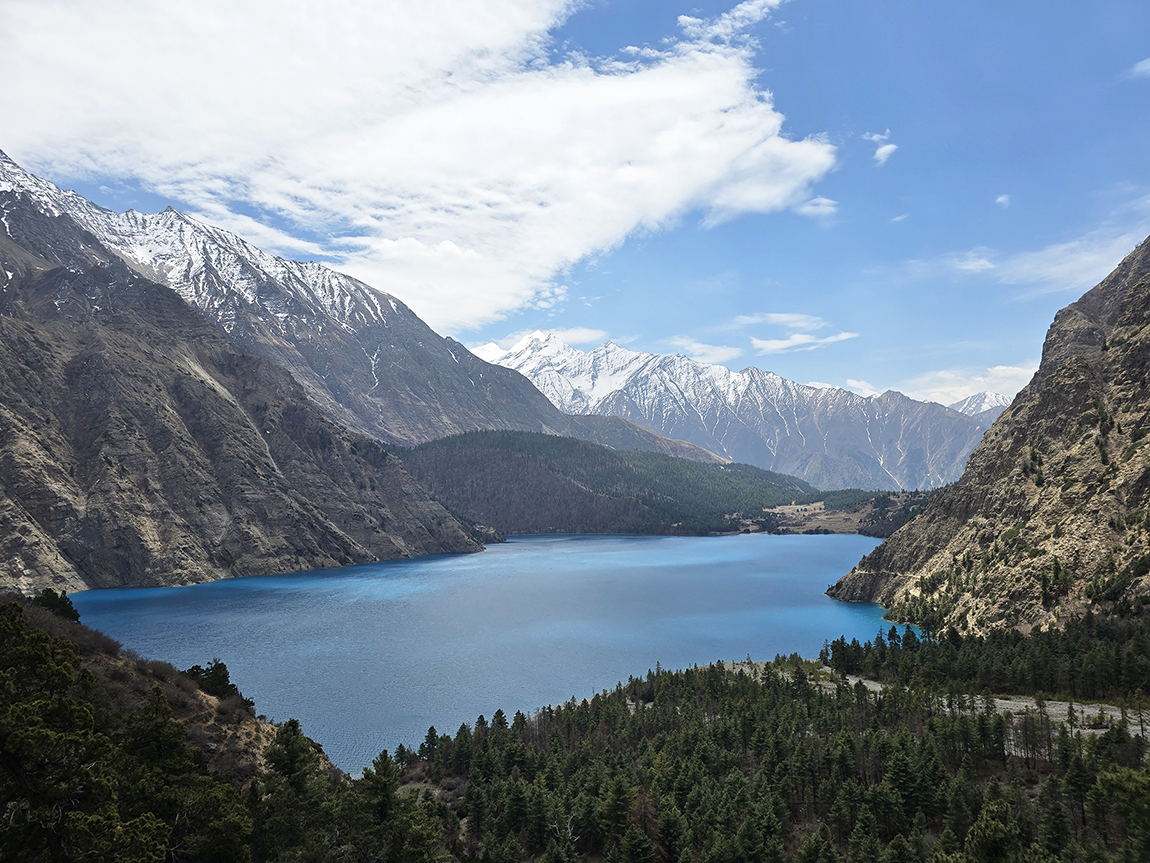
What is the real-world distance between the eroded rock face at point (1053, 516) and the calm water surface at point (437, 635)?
17794 millimetres

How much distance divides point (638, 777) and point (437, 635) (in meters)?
71.8

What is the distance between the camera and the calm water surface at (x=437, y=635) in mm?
85812

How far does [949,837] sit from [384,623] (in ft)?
366

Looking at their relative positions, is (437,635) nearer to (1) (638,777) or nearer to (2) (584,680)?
(2) (584,680)

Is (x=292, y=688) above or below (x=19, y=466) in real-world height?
below

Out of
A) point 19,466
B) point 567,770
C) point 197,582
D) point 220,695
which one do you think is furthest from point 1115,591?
point 19,466

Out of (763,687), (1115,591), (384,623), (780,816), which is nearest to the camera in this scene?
(780,816)

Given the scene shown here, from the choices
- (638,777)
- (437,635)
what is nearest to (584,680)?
(638,777)

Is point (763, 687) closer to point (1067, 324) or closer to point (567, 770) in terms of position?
point (567, 770)

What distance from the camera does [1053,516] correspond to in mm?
108375

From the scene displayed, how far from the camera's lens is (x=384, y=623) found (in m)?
135

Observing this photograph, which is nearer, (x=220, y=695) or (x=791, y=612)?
(x=220, y=695)

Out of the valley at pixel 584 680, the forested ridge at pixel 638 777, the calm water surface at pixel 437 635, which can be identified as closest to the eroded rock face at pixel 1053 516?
the valley at pixel 584 680

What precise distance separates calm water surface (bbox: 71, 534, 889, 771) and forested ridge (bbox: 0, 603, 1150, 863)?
501 inches
